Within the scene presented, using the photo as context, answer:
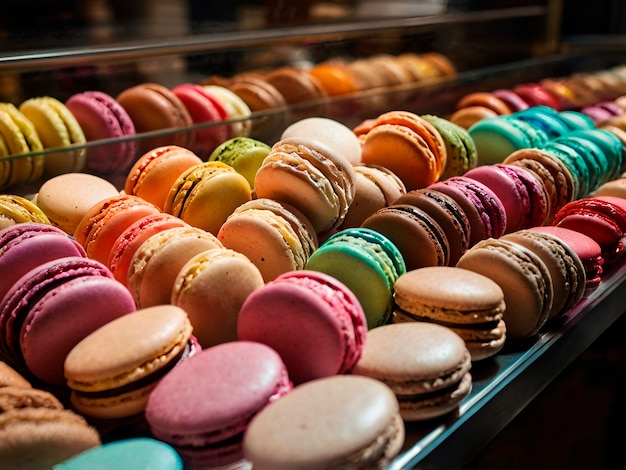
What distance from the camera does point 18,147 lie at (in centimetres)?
161

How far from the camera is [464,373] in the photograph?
882mm

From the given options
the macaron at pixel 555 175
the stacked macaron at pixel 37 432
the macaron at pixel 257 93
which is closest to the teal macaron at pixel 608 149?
the macaron at pixel 555 175

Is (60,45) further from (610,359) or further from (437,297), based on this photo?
(610,359)

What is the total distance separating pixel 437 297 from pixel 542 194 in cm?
62

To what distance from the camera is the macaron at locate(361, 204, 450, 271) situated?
1.15 meters

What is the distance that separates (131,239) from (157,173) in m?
0.30

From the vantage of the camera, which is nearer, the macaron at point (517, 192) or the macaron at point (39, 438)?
the macaron at point (39, 438)

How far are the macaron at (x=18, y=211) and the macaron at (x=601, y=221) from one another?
1116 millimetres

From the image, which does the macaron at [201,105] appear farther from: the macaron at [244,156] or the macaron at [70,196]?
the macaron at [70,196]

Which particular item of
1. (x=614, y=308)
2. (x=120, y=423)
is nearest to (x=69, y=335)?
(x=120, y=423)

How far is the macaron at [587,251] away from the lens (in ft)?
4.04

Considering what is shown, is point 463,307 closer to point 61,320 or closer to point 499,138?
point 61,320

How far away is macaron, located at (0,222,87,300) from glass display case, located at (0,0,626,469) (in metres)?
0.35

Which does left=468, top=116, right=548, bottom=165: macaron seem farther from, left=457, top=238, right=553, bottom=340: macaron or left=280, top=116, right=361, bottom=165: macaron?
left=457, top=238, right=553, bottom=340: macaron
